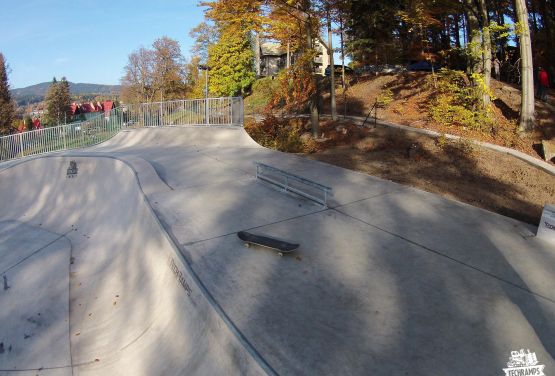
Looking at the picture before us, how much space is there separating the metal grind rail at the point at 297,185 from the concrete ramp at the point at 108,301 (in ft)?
9.28

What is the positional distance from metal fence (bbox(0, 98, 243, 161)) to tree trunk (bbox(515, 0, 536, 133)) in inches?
433

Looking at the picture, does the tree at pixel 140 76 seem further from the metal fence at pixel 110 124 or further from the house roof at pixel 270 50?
the metal fence at pixel 110 124

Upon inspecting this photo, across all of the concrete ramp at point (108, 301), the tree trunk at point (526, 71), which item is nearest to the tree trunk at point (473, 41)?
the tree trunk at point (526, 71)

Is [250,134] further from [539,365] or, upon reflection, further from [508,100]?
[539,365]

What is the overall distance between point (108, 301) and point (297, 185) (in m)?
4.77

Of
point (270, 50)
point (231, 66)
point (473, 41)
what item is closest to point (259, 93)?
point (231, 66)

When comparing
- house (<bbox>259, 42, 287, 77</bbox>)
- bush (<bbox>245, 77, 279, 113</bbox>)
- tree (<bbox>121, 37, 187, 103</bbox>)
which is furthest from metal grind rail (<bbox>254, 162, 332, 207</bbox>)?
house (<bbox>259, 42, 287, 77</bbox>)

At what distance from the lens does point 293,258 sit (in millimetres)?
5418

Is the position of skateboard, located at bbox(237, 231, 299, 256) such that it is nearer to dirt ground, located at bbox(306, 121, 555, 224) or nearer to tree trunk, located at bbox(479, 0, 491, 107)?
dirt ground, located at bbox(306, 121, 555, 224)

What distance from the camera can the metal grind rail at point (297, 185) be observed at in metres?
7.51

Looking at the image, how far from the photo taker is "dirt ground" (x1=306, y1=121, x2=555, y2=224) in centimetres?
812

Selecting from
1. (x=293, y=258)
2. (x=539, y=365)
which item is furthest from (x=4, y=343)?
(x=539, y=365)

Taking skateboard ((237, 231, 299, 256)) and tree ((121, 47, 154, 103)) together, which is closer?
skateboard ((237, 231, 299, 256))

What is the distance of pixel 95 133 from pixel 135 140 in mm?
2375
